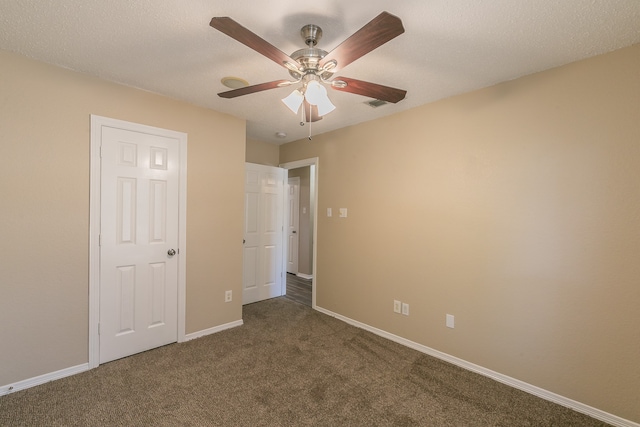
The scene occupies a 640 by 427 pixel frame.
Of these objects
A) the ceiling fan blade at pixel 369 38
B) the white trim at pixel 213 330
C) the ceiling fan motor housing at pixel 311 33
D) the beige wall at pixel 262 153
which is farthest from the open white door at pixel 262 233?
the ceiling fan blade at pixel 369 38

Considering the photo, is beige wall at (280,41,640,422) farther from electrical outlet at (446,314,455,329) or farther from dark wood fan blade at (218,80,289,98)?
dark wood fan blade at (218,80,289,98)

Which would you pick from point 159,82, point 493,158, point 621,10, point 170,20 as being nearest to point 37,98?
point 159,82

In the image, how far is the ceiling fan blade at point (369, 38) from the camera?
111 cm

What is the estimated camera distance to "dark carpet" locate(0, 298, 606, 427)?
1822 millimetres

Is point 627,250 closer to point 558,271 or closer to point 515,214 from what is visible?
point 558,271

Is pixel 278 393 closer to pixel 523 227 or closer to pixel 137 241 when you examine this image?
pixel 137 241

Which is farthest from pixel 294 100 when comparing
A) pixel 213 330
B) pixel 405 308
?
pixel 213 330

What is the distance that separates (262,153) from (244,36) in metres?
3.08

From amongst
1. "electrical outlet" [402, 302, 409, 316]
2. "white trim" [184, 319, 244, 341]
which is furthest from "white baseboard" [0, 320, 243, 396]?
"electrical outlet" [402, 302, 409, 316]

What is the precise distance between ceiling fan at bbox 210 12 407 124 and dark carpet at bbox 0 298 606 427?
200 centimetres

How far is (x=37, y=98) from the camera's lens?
2080mm

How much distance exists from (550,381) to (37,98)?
4.30 metres

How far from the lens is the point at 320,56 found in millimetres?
1550

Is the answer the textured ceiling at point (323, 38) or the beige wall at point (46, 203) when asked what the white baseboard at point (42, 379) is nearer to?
the beige wall at point (46, 203)
